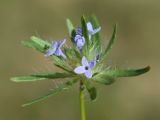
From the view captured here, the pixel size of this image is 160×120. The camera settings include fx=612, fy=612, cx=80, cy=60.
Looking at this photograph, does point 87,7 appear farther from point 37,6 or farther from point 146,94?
point 146,94

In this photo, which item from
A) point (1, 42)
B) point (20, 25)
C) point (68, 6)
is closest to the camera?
point (1, 42)

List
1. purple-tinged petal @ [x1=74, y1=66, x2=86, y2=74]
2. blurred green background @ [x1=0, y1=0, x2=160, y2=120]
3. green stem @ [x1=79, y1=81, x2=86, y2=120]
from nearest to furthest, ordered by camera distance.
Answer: green stem @ [x1=79, y1=81, x2=86, y2=120]
purple-tinged petal @ [x1=74, y1=66, x2=86, y2=74]
blurred green background @ [x1=0, y1=0, x2=160, y2=120]

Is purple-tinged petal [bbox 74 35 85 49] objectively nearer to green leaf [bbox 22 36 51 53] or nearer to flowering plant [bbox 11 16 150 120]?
Result: flowering plant [bbox 11 16 150 120]

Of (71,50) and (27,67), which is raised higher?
(27,67)

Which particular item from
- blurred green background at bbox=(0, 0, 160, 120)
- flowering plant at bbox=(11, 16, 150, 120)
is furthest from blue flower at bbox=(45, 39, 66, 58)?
blurred green background at bbox=(0, 0, 160, 120)

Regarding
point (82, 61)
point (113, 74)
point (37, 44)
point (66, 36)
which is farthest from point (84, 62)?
point (66, 36)

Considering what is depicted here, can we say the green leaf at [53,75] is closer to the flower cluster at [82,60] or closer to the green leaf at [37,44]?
the flower cluster at [82,60]

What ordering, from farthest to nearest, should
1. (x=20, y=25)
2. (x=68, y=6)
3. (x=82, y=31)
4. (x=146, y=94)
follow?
1. (x=68, y=6)
2. (x=20, y=25)
3. (x=146, y=94)
4. (x=82, y=31)

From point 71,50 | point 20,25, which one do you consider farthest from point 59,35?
point 71,50
